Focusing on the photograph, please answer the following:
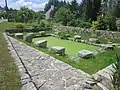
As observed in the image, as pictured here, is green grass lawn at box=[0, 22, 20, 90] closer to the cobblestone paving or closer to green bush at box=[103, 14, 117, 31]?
the cobblestone paving

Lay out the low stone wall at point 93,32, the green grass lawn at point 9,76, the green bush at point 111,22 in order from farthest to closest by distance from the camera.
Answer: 1. the green bush at point 111,22
2. the low stone wall at point 93,32
3. the green grass lawn at point 9,76

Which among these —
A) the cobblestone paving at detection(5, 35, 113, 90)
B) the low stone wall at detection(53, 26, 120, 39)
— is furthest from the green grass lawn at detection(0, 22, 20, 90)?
the low stone wall at detection(53, 26, 120, 39)

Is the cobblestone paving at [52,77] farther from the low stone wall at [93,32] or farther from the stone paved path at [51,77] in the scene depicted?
the low stone wall at [93,32]

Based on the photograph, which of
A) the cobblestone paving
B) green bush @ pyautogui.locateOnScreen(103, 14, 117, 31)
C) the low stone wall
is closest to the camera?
the cobblestone paving

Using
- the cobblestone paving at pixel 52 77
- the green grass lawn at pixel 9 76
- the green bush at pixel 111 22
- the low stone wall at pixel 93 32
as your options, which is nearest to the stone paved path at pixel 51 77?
the cobblestone paving at pixel 52 77

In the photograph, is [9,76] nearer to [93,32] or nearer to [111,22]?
[93,32]

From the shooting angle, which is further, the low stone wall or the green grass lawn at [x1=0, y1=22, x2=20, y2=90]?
the low stone wall

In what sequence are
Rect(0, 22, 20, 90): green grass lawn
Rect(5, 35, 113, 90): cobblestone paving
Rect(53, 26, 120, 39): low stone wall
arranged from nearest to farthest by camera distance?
Rect(0, 22, 20, 90): green grass lawn → Rect(5, 35, 113, 90): cobblestone paving → Rect(53, 26, 120, 39): low stone wall

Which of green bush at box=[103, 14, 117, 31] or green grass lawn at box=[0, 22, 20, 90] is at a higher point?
green bush at box=[103, 14, 117, 31]

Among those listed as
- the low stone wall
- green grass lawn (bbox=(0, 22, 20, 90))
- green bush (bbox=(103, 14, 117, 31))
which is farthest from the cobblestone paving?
green bush (bbox=(103, 14, 117, 31))

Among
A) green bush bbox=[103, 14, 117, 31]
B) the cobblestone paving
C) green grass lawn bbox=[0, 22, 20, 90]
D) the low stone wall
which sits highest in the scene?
green bush bbox=[103, 14, 117, 31]

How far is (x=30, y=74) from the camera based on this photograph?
4883mm

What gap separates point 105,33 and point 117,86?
411 inches

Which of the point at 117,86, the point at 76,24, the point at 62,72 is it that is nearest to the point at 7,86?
the point at 62,72
